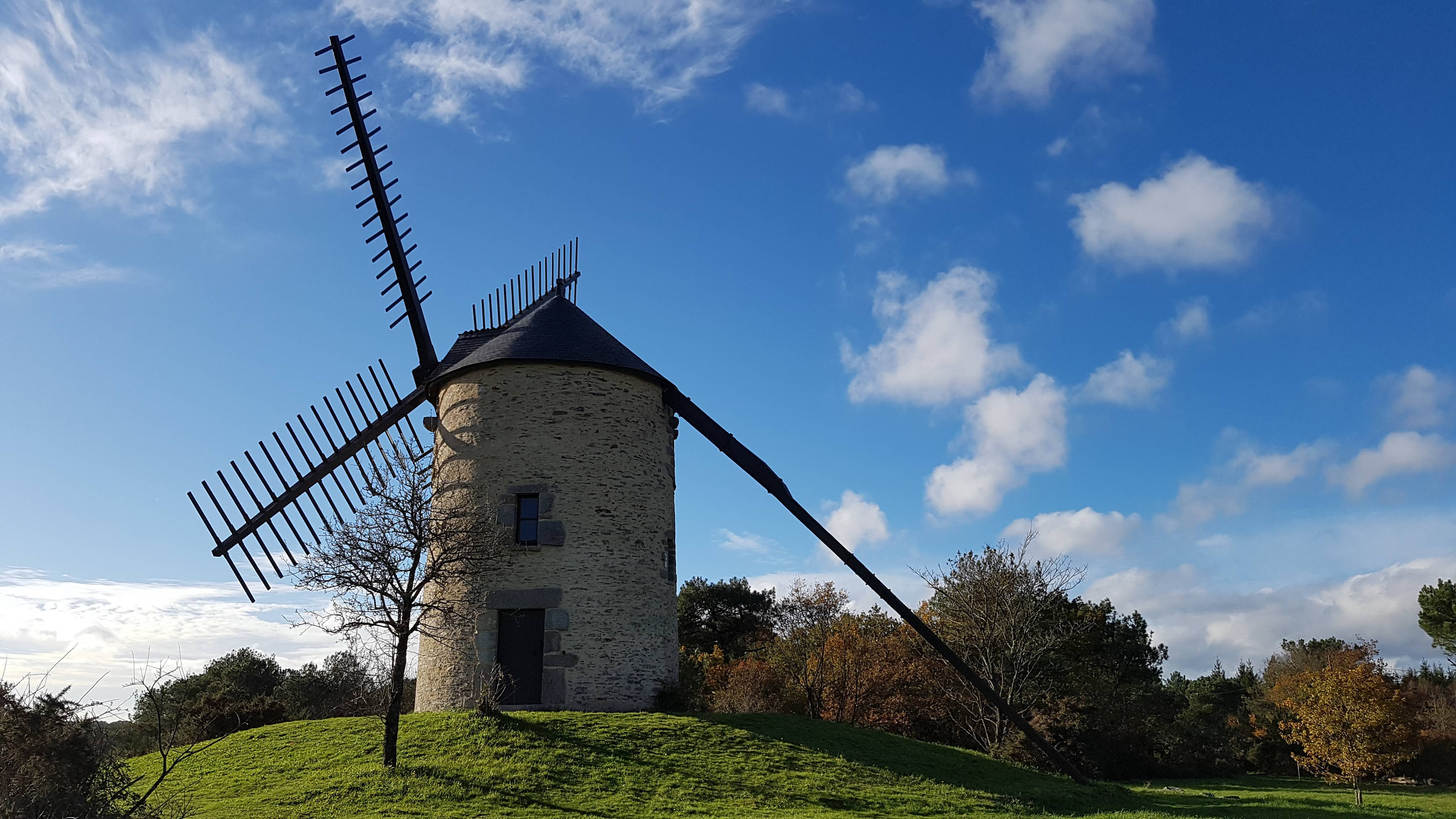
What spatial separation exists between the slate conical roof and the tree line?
6609 mm

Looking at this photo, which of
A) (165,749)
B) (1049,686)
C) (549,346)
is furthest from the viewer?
(1049,686)

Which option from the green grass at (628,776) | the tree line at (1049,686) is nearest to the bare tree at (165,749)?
the green grass at (628,776)

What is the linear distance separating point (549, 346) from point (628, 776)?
8748 millimetres

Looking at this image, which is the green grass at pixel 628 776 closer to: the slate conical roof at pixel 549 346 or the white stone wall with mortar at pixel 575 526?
the white stone wall with mortar at pixel 575 526

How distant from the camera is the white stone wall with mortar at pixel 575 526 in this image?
1703 centimetres

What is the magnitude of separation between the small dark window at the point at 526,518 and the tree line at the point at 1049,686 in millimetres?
3978

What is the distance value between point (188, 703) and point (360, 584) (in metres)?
15.3

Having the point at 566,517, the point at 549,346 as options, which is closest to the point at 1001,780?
the point at 566,517

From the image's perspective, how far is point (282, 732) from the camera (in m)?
16.6

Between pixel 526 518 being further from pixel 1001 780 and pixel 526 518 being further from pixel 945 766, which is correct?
pixel 1001 780

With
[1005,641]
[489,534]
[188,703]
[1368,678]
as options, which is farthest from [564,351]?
[1368,678]

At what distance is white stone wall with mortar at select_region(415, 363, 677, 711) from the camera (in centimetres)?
1703

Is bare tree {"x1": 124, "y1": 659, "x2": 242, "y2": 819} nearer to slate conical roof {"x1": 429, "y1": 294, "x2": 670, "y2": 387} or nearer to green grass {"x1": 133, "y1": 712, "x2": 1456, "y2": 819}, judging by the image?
green grass {"x1": 133, "y1": 712, "x2": 1456, "y2": 819}

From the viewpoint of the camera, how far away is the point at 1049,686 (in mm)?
28953
